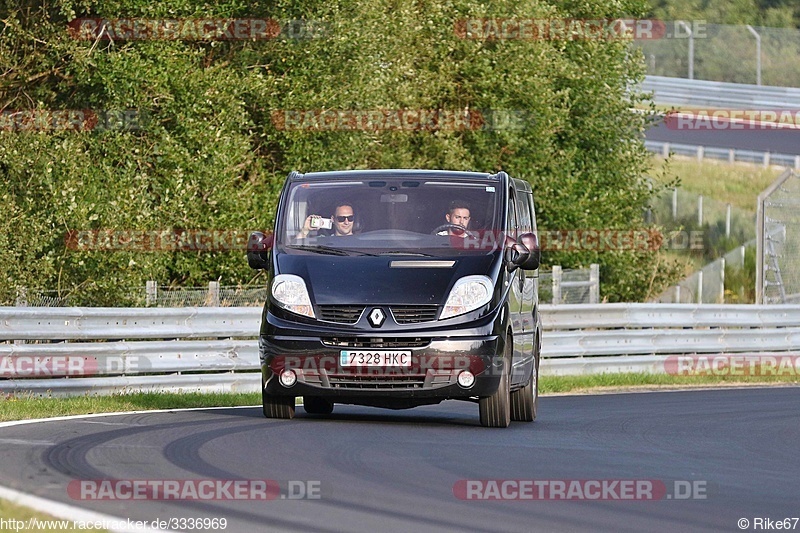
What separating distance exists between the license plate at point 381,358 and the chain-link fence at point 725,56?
1729 inches

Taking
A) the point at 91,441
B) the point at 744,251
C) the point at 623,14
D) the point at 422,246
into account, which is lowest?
the point at 744,251

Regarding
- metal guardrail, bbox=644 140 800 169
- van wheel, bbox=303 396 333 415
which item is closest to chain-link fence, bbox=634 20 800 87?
metal guardrail, bbox=644 140 800 169

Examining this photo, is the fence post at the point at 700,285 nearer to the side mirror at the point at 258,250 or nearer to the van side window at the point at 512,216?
the van side window at the point at 512,216

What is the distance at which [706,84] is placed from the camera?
4878 cm

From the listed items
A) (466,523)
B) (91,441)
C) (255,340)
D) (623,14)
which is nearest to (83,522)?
(466,523)

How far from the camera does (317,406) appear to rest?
13.1m

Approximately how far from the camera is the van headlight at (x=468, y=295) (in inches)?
452

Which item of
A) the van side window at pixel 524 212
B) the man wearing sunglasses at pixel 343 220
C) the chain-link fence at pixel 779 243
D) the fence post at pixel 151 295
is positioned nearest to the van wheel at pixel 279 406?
the man wearing sunglasses at pixel 343 220

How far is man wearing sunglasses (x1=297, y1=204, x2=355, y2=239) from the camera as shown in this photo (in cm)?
1223

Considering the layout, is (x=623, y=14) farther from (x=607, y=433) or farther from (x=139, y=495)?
(x=139, y=495)

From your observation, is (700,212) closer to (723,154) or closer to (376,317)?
(723,154)

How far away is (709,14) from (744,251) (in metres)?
44.1

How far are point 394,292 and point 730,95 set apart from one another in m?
38.1

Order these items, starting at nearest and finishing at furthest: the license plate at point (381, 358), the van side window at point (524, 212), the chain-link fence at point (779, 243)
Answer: the license plate at point (381, 358), the van side window at point (524, 212), the chain-link fence at point (779, 243)
